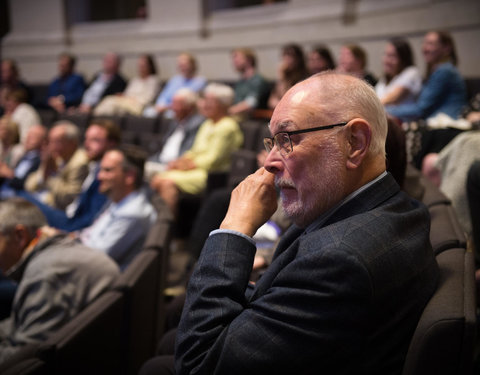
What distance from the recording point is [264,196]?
3.93ft

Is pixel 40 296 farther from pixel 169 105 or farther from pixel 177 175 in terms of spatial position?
pixel 169 105

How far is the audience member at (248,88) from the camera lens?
5.48 m

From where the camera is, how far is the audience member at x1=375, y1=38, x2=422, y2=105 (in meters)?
3.80

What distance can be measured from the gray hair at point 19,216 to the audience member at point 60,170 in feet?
5.61

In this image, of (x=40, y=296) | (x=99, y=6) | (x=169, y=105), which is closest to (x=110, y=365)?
(x=40, y=296)

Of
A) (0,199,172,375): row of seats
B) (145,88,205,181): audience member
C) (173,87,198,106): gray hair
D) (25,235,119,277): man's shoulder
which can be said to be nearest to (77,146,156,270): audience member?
(0,199,172,375): row of seats

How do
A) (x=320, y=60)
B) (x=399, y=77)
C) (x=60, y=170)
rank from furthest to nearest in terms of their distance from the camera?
(x=320, y=60), (x=60, y=170), (x=399, y=77)

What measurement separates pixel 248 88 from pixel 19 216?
3.96 metres

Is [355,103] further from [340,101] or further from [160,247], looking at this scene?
[160,247]

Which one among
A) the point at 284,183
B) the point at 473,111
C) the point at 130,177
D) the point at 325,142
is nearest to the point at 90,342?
the point at 284,183

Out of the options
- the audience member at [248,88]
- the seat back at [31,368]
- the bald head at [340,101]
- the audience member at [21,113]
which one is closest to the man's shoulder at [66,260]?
the seat back at [31,368]

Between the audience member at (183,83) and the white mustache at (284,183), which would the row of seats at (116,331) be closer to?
the white mustache at (284,183)

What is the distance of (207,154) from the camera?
172 inches

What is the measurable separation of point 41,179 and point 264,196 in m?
3.65
